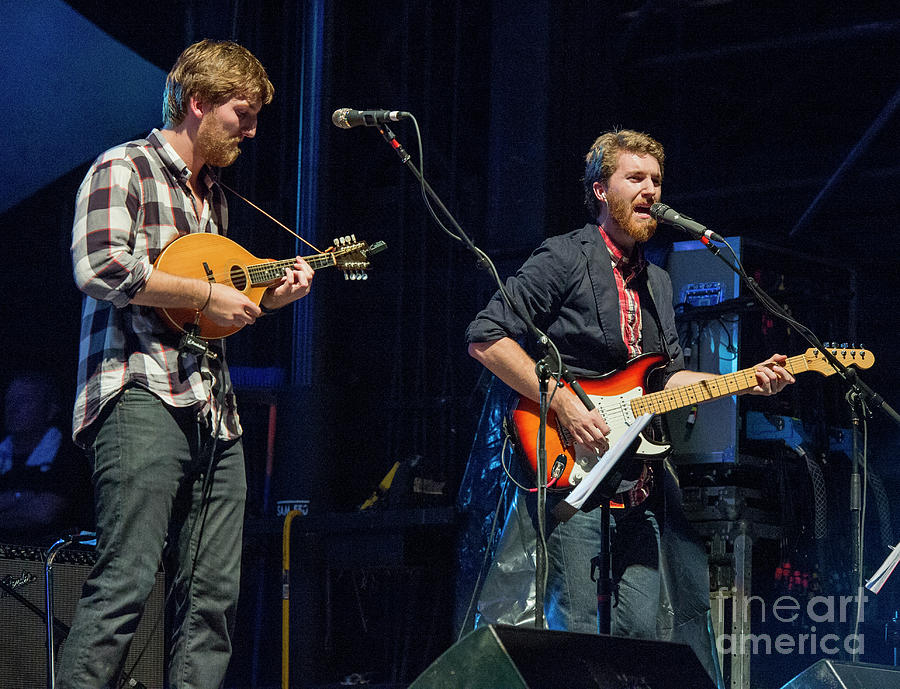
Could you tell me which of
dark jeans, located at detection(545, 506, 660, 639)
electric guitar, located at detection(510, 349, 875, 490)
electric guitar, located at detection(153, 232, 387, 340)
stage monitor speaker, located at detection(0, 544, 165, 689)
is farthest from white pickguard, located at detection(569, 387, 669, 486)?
stage monitor speaker, located at detection(0, 544, 165, 689)

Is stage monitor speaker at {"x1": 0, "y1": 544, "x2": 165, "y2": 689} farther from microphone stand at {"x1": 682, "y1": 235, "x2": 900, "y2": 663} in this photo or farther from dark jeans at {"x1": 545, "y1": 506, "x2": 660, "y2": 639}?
microphone stand at {"x1": 682, "y1": 235, "x2": 900, "y2": 663}

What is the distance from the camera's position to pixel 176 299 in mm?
2904

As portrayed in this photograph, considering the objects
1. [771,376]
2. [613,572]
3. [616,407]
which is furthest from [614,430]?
[771,376]

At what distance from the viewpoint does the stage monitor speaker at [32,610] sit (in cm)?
429

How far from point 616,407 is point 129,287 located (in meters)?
1.60

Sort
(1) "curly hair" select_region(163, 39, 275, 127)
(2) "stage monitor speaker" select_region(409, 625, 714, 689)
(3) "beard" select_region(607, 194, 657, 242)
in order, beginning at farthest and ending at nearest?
1. (3) "beard" select_region(607, 194, 657, 242)
2. (1) "curly hair" select_region(163, 39, 275, 127)
3. (2) "stage monitor speaker" select_region(409, 625, 714, 689)

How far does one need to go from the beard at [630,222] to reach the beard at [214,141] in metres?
1.40

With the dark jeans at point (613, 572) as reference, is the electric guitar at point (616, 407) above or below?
above

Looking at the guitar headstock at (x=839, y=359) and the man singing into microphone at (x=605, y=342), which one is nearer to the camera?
the man singing into microphone at (x=605, y=342)

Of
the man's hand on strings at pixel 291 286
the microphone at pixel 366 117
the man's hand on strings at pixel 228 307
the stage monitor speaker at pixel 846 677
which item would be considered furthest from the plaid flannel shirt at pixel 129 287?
the stage monitor speaker at pixel 846 677

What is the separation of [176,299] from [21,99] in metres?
3.46

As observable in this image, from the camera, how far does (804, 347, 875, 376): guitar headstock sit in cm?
378

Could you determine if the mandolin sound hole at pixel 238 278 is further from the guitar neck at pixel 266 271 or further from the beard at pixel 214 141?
the beard at pixel 214 141

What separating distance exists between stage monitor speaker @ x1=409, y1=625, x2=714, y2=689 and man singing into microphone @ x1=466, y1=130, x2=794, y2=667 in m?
0.91
